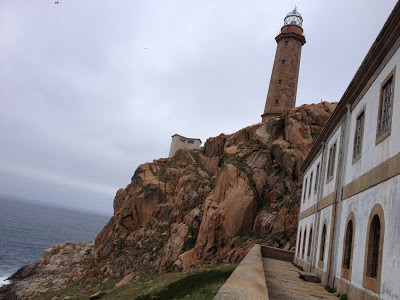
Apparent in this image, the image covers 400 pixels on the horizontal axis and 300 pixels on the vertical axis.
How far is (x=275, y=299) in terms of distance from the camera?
920 cm

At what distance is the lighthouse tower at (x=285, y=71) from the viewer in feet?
144

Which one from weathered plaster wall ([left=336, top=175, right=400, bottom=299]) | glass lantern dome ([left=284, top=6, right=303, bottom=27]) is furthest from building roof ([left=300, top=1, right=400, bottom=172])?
glass lantern dome ([left=284, top=6, right=303, bottom=27])

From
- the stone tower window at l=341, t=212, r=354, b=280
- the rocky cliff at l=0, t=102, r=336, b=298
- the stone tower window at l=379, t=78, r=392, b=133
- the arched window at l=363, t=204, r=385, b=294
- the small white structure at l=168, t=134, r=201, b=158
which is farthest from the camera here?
the small white structure at l=168, t=134, r=201, b=158

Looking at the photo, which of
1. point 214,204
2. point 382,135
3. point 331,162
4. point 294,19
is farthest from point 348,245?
point 294,19

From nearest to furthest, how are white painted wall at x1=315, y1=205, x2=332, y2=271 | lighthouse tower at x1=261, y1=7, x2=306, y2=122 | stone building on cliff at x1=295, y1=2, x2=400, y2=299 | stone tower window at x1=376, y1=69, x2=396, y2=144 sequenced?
stone building on cliff at x1=295, y1=2, x2=400, y2=299
stone tower window at x1=376, y1=69, x2=396, y2=144
white painted wall at x1=315, y1=205, x2=332, y2=271
lighthouse tower at x1=261, y1=7, x2=306, y2=122

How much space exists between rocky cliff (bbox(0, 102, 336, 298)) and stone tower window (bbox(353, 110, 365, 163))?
16.9 meters

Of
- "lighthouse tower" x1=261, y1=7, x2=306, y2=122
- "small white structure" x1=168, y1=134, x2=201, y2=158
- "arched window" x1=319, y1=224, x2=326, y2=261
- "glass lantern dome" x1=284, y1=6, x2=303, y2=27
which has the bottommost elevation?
"arched window" x1=319, y1=224, x2=326, y2=261

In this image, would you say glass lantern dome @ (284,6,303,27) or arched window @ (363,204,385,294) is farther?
glass lantern dome @ (284,6,303,27)

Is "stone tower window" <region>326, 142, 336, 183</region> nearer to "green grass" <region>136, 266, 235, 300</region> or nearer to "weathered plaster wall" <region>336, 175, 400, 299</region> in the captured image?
"weathered plaster wall" <region>336, 175, 400, 299</region>

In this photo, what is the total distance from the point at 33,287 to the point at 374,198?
4395 centimetres

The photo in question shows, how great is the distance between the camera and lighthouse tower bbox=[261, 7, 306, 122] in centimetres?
4394

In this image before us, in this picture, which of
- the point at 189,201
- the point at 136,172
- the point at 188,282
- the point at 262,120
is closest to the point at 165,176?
the point at 136,172

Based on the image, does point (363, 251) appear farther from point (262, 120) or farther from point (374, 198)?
point (262, 120)

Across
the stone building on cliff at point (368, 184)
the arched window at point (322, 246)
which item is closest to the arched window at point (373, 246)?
the stone building on cliff at point (368, 184)
